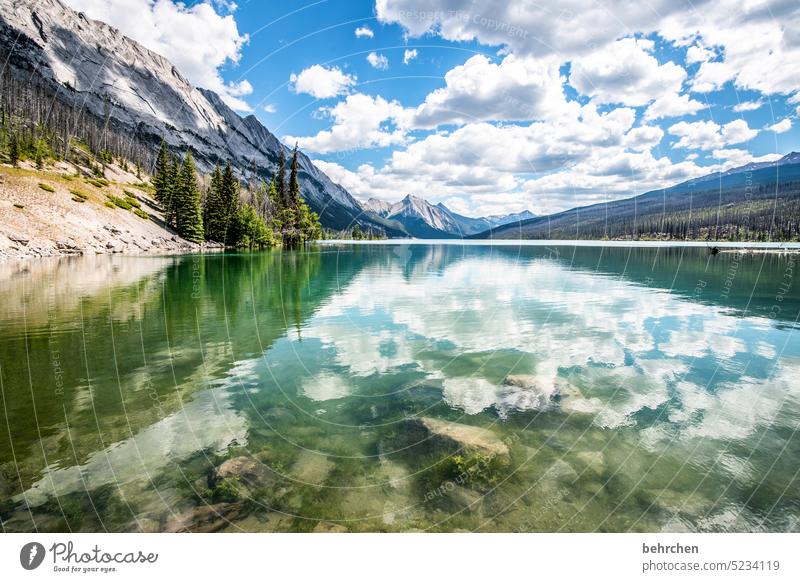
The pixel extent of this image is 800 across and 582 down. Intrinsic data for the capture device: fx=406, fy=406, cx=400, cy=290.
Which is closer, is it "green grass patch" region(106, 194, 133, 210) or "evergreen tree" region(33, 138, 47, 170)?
"green grass patch" region(106, 194, 133, 210)

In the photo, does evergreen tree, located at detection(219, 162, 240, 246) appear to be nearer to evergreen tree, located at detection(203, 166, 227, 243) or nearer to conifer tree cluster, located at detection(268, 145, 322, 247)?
evergreen tree, located at detection(203, 166, 227, 243)

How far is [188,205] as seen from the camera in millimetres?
106000

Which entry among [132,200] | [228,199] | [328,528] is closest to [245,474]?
[328,528]

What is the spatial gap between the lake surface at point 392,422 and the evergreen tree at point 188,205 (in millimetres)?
89280

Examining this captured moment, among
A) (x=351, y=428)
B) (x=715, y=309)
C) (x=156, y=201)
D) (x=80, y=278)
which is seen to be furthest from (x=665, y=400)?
(x=156, y=201)

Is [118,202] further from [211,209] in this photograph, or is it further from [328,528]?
[328,528]

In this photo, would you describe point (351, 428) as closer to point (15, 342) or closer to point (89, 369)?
point (89, 369)
